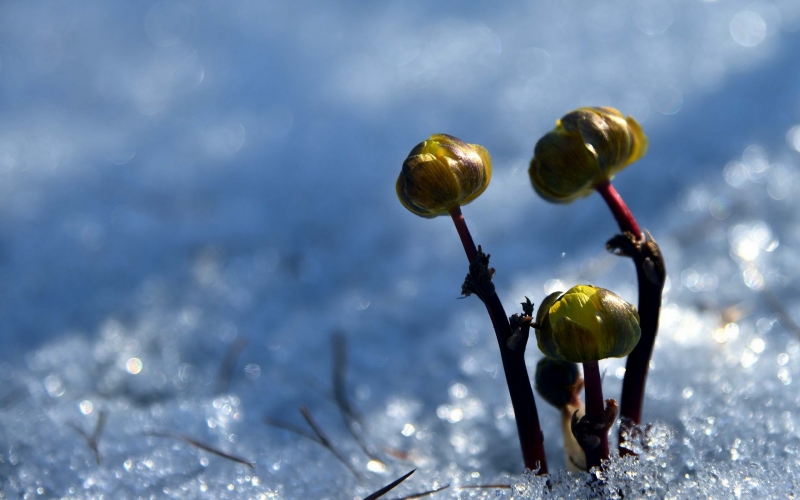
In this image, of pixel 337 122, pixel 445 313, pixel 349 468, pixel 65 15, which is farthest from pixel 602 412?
pixel 65 15

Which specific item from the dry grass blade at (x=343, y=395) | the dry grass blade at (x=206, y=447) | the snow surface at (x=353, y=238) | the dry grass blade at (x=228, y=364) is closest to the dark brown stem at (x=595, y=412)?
the snow surface at (x=353, y=238)

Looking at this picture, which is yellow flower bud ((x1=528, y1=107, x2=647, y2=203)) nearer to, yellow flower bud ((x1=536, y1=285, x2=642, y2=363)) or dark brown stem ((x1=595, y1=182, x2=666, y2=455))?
dark brown stem ((x1=595, y1=182, x2=666, y2=455))

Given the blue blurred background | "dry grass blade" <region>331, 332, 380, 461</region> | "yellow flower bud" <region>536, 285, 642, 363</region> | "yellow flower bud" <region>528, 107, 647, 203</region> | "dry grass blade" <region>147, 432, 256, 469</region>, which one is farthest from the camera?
the blue blurred background

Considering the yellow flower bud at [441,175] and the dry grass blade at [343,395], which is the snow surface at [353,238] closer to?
the dry grass blade at [343,395]

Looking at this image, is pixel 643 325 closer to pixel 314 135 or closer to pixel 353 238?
pixel 353 238

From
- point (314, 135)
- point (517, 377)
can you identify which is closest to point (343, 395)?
point (517, 377)

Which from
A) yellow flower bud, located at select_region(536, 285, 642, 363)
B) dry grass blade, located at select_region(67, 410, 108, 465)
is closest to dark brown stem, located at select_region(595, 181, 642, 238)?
yellow flower bud, located at select_region(536, 285, 642, 363)
